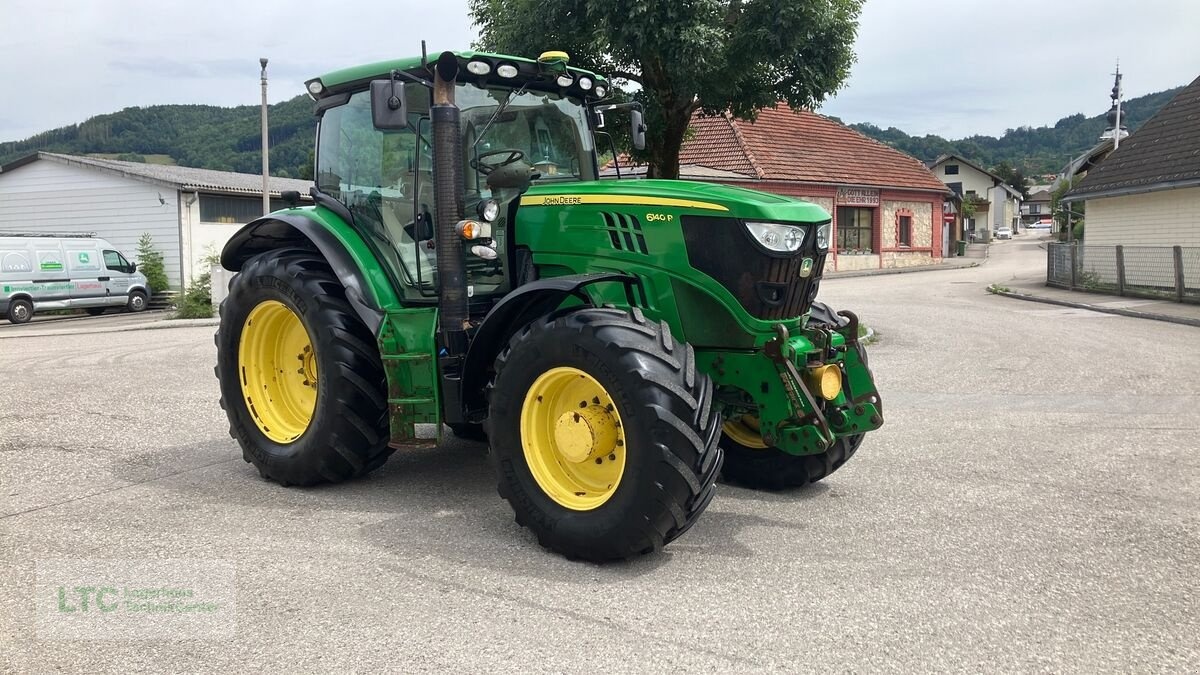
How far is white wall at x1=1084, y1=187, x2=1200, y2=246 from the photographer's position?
21.9 meters

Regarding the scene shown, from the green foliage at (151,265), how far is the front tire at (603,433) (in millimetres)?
25494

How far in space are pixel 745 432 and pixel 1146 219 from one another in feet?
70.4

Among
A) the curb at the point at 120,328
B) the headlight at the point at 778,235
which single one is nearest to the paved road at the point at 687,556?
the headlight at the point at 778,235

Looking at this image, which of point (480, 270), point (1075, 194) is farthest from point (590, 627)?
point (1075, 194)

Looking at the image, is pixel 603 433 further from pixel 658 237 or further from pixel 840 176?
pixel 840 176

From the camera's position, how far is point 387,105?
501 centimetres

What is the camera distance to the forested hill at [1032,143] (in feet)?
462

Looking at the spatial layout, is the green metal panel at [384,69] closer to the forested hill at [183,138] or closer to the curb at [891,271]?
the curb at [891,271]

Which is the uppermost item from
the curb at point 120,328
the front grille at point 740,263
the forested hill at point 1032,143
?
the forested hill at point 1032,143

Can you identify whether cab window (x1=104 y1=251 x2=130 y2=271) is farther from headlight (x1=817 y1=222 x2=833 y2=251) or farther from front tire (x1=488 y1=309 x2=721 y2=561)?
headlight (x1=817 y1=222 x2=833 y2=251)

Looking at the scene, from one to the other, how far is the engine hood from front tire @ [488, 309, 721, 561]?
652 millimetres

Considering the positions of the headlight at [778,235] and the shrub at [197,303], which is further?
the shrub at [197,303]

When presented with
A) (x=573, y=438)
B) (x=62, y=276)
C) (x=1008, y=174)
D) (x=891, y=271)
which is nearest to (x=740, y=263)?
(x=573, y=438)

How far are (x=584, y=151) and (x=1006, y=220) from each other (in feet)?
350
